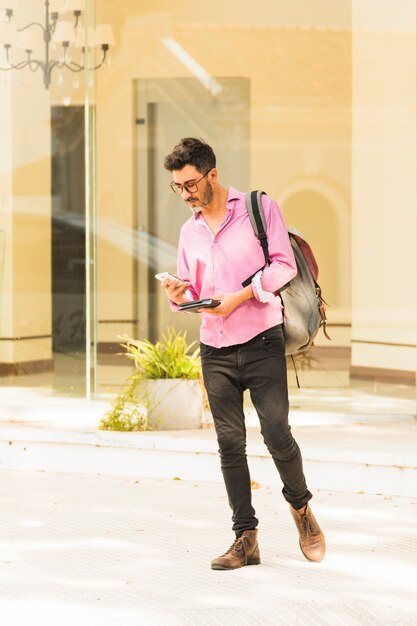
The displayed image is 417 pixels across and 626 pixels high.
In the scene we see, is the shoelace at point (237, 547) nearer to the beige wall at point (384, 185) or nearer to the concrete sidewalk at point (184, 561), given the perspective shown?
the concrete sidewalk at point (184, 561)

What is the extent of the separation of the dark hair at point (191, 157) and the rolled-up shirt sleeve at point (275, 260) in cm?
29

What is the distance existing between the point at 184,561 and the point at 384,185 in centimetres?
456

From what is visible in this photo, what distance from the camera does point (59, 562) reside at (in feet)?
19.8

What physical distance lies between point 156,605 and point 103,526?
164 centimetres

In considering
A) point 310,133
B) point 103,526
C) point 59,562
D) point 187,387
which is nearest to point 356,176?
point 310,133

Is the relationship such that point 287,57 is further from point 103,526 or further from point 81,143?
point 103,526

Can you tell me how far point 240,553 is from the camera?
5.83 metres

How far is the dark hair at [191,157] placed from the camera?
5.57 m

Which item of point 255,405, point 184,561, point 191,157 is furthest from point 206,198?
point 184,561

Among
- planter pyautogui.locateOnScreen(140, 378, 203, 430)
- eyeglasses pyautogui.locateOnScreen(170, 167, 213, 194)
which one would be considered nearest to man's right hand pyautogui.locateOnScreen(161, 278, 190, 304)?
eyeglasses pyautogui.locateOnScreen(170, 167, 213, 194)

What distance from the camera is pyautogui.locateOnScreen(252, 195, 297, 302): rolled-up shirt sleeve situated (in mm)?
5520

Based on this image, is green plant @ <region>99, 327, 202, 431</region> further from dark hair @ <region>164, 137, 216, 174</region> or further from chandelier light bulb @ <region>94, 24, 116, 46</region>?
dark hair @ <region>164, 137, 216, 174</region>

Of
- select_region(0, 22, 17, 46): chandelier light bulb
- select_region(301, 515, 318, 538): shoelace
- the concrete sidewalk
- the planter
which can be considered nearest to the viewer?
the concrete sidewalk

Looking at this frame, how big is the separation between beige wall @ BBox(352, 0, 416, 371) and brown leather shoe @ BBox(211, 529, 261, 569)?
4.18m
